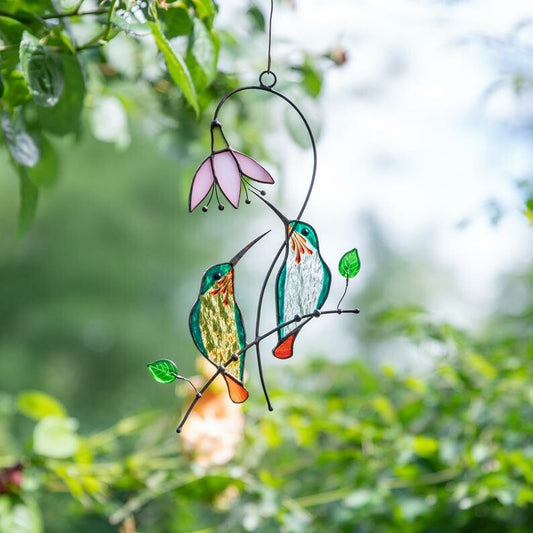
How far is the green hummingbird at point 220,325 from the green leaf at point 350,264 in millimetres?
53

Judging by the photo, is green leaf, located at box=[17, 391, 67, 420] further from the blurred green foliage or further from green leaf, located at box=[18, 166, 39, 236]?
green leaf, located at box=[18, 166, 39, 236]

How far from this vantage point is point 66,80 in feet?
1.45

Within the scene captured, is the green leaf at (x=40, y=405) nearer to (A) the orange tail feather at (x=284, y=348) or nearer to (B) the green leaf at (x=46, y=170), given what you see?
(B) the green leaf at (x=46, y=170)

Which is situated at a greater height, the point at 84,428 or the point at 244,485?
the point at 84,428

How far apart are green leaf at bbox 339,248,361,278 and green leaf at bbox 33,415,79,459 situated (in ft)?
1.13

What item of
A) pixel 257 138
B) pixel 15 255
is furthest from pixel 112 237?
pixel 257 138

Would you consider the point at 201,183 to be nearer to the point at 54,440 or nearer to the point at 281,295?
the point at 281,295

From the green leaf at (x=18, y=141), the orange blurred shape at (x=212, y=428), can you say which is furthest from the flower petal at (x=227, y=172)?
the orange blurred shape at (x=212, y=428)

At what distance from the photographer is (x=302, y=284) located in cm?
41

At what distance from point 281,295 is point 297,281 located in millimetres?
11

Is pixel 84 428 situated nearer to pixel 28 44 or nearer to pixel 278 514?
pixel 278 514

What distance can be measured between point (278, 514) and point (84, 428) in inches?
25.3

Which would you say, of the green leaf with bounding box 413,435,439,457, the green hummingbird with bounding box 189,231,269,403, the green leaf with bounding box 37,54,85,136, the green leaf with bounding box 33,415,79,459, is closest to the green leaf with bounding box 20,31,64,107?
the green leaf with bounding box 37,54,85,136

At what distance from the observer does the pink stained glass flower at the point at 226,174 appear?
40 centimetres
